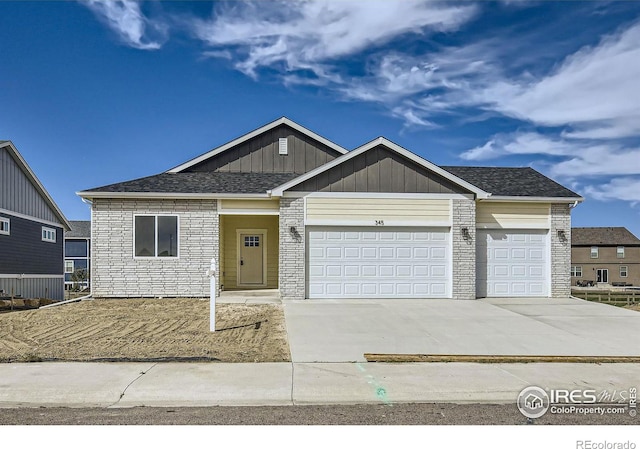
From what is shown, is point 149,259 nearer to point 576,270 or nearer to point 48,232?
point 48,232

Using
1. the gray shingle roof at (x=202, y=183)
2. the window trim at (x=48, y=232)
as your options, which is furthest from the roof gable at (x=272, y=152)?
the window trim at (x=48, y=232)

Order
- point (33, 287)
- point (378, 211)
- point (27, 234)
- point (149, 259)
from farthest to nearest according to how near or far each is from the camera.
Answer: point (33, 287) → point (27, 234) → point (149, 259) → point (378, 211)

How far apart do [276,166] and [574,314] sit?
1156cm

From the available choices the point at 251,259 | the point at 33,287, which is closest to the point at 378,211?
the point at 251,259

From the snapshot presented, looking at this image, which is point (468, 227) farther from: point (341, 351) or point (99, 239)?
point (99, 239)

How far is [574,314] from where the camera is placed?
12.3 m

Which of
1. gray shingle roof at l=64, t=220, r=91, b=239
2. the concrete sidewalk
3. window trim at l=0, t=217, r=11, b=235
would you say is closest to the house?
window trim at l=0, t=217, r=11, b=235

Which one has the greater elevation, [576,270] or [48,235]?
[48,235]

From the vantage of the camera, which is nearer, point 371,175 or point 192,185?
point 371,175

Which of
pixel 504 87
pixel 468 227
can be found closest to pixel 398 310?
pixel 468 227

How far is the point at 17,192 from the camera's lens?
742 inches

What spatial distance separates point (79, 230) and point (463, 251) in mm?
41345

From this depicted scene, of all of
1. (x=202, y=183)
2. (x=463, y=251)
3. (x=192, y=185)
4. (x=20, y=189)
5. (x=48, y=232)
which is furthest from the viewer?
(x=48, y=232)

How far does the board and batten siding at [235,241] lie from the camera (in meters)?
17.2
